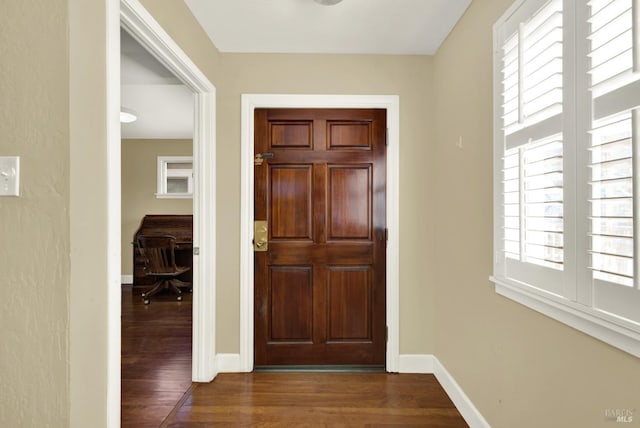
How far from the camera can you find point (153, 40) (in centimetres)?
168

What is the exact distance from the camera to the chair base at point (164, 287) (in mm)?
4643

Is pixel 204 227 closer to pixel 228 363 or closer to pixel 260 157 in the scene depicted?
pixel 260 157

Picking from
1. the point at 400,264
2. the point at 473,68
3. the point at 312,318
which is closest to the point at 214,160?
the point at 312,318

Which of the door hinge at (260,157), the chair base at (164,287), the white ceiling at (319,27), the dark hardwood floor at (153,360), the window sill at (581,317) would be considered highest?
the white ceiling at (319,27)

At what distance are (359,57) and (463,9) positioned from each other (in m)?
0.79

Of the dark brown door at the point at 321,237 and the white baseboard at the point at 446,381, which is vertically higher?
the dark brown door at the point at 321,237

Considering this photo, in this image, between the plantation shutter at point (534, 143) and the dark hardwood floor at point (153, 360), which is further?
the dark hardwood floor at point (153, 360)

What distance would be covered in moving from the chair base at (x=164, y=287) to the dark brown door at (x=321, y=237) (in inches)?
105

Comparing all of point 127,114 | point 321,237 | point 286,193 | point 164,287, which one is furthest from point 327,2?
point 164,287

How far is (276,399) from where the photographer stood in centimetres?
223

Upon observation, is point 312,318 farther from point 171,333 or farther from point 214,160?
point 171,333
